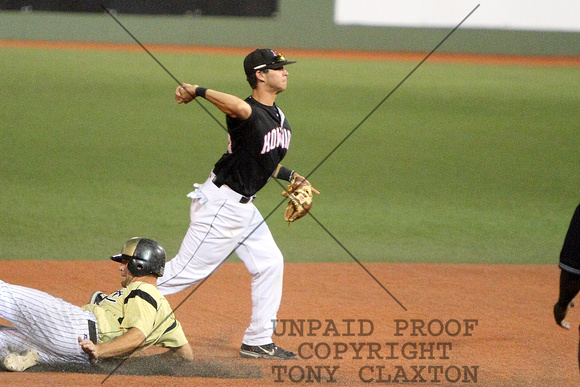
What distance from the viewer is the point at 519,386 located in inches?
155

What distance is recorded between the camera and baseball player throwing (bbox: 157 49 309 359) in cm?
396

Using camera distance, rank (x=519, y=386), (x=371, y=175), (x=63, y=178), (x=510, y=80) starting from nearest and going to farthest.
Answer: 1. (x=519, y=386)
2. (x=63, y=178)
3. (x=371, y=175)
4. (x=510, y=80)

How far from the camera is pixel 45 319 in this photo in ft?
11.7

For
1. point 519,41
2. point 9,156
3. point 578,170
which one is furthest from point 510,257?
point 519,41

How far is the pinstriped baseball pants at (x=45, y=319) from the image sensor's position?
356 centimetres

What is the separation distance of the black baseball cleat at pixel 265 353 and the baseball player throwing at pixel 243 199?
0.74ft

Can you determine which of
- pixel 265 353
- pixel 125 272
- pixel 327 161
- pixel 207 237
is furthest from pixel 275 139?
pixel 327 161

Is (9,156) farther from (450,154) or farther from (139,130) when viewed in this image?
(450,154)

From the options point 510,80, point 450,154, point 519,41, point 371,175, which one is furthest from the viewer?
point 519,41

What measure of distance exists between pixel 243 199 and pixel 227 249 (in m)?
0.29

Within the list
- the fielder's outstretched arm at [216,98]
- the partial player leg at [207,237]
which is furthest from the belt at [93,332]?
the fielder's outstretched arm at [216,98]

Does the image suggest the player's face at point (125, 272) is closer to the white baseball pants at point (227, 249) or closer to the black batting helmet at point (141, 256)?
the black batting helmet at point (141, 256)

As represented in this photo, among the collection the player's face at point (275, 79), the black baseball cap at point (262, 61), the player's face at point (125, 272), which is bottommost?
the player's face at point (125, 272)

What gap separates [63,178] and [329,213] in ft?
11.2
